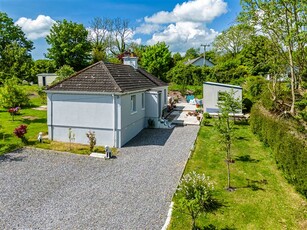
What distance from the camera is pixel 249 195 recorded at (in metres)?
10.2

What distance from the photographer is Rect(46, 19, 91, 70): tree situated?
178 ft

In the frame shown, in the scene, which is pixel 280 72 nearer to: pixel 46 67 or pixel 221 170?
pixel 221 170

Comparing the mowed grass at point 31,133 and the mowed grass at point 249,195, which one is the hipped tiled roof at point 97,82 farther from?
the mowed grass at point 249,195

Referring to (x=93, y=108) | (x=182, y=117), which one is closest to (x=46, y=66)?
(x=182, y=117)

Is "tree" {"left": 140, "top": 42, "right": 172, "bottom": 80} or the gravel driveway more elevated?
"tree" {"left": 140, "top": 42, "right": 172, "bottom": 80}

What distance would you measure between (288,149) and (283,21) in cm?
779

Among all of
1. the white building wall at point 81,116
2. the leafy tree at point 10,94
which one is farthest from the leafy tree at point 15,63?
the white building wall at point 81,116

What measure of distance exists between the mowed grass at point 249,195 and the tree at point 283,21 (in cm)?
419

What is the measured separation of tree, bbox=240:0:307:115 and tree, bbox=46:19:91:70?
45662 millimetres

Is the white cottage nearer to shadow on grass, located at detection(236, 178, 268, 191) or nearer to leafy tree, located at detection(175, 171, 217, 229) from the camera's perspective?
shadow on grass, located at detection(236, 178, 268, 191)

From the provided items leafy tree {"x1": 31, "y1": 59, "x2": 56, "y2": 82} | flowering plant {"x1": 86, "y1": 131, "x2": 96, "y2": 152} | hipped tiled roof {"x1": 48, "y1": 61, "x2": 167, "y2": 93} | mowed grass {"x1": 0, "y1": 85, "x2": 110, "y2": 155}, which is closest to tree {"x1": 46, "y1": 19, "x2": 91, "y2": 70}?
leafy tree {"x1": 31, "y1": 59, "x2": 56, "y2": 82}

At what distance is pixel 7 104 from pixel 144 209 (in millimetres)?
18826

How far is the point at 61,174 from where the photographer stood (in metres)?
12.0

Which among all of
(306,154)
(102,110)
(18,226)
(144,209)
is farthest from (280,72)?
(18,226)
